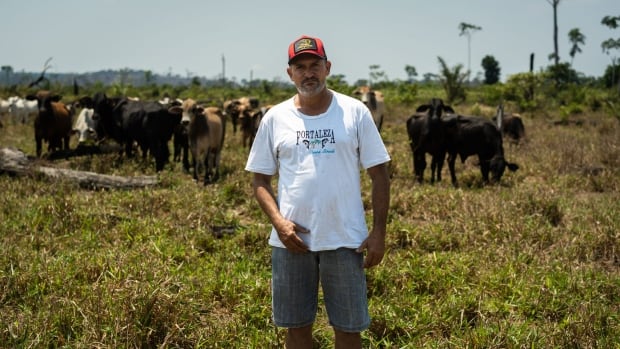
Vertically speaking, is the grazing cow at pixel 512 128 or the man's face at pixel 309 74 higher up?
the man's face at pixel 309 74

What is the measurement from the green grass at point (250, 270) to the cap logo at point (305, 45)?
2164mm

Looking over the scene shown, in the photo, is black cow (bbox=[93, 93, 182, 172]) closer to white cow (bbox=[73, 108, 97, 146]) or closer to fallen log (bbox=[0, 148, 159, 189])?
white cow (bbox=[73, 108, 97, 146])

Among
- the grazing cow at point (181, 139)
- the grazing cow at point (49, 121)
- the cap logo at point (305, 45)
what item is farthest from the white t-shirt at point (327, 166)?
the grazing cow at point (49, 121)

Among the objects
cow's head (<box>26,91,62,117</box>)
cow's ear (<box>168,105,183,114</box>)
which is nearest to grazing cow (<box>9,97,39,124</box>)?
cow's head (<box>26,91,62,117</box>)

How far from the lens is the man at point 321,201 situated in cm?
289

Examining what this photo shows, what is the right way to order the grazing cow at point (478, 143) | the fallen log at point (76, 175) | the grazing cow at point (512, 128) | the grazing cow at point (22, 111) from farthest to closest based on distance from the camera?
1. the grazing cow at point (22, 111)
2. the grazing cow at point (512, 128)
3. the grazing cow at point (478, 143)
4. the fallen log at point (76, 175)

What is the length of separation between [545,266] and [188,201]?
471 centimetres

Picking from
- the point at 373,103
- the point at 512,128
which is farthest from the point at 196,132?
the point at 512,128

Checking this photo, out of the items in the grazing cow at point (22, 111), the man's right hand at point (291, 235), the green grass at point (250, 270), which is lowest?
the green grass at point (250, 270)

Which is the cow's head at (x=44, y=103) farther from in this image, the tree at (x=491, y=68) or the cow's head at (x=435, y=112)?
the tree at (x=491, y=68)

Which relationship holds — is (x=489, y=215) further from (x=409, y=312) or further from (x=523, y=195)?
(x=409, y=312)

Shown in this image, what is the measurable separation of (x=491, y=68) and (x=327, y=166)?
7774 centimetres

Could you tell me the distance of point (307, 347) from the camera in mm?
3146

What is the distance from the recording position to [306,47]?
293cm
